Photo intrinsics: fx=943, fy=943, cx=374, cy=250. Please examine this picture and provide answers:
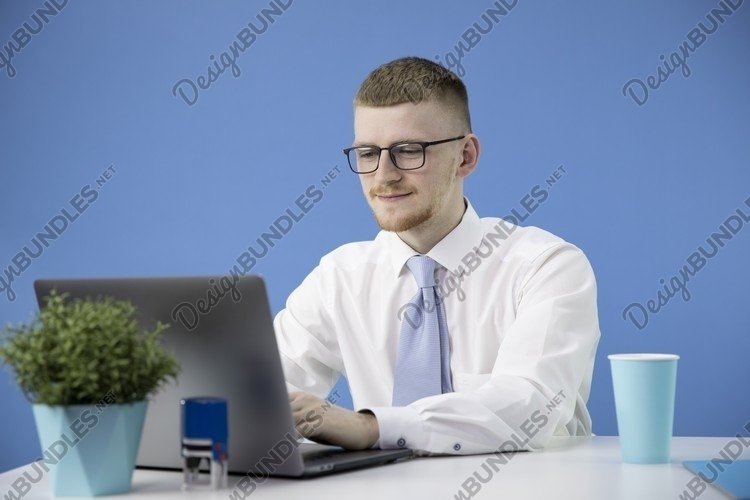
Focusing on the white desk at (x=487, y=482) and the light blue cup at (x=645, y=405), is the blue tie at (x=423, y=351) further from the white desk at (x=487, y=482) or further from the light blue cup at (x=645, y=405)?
the light blue cup at (x=645, y=405)

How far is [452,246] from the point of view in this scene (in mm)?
2049

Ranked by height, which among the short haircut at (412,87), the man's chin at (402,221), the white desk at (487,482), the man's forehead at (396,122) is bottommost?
the white desk at (487,482)

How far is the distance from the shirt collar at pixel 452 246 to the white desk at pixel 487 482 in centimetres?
59

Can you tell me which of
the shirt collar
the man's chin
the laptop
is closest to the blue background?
the shirt collar

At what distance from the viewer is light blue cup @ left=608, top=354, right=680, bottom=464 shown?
141cm

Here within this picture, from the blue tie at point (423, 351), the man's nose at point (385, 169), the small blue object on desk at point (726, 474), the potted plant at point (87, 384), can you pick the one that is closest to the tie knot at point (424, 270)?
the blue tie at point (423, 351)

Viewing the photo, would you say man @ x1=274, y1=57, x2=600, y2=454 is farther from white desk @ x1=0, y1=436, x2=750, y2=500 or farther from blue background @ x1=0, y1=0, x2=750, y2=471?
blue background @ x1=0, y1=0, x2=750, y2=471

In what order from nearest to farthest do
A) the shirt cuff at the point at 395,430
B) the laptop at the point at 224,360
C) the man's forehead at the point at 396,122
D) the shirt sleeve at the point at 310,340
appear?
1. the laptop at the point at 224,360
2. the shirt cuff at the point at 395,430
3. the man's forehead at the point at 396,122
4. the shirt sleeve at the point at 310,340

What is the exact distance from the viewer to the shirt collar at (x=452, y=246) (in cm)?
203

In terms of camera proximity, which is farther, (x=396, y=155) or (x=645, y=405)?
(x=396, y=155)

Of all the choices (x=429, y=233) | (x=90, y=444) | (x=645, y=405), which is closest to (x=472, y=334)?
(x=429, y=233)

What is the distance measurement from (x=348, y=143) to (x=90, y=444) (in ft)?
7.40

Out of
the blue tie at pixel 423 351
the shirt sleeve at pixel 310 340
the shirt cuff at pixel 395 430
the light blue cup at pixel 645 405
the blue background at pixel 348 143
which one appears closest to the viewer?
the light blue cup at pixel 645 405

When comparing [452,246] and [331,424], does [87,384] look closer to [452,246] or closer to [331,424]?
[331,424]
